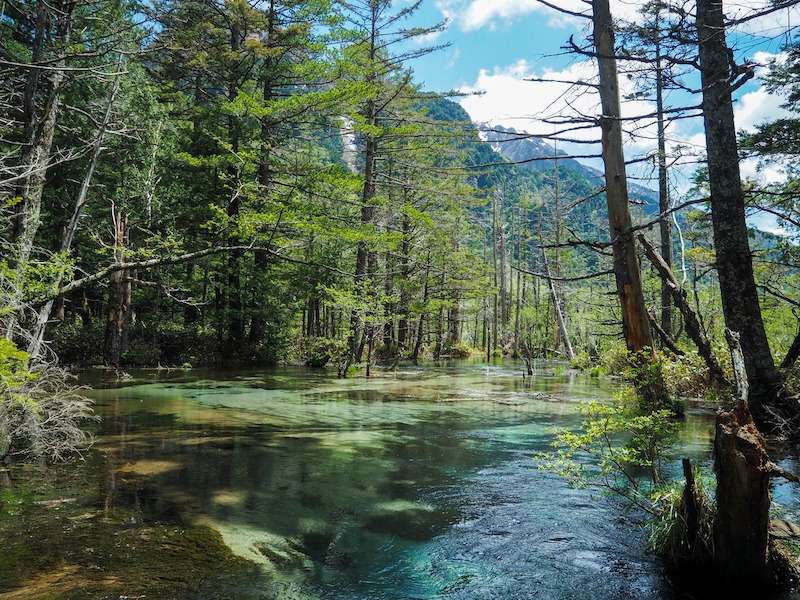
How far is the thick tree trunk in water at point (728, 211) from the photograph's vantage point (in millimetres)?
6516

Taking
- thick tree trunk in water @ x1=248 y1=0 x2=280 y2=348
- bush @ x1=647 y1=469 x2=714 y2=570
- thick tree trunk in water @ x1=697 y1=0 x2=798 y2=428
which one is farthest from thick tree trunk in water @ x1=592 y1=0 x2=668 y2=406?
thick tree trunk in water @ x1=248 y1=0 x2=280 y2=348

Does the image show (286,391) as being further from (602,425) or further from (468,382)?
(602,425)

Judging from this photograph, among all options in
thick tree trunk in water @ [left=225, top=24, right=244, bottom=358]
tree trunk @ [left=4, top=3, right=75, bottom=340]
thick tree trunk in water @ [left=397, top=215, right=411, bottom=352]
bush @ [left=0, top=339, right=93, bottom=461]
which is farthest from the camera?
thick tree trunk in water @ [left=397, top=215, right=411, bottom=352]

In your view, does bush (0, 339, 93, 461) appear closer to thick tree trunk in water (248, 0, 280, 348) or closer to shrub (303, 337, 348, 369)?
thick tree trunk in water (248, 0, 280, 348)

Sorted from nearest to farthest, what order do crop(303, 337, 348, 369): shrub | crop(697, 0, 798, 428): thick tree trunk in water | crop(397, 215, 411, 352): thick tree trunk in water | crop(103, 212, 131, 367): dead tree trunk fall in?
crop(697, 0, 798, 428): thick tree trunk in water < crop(103, 212, 131, 367): dead tree trunk < crop(303, 337, 348, 369): shrub < crop(397, 215, 411, 352): thick tree trunk in water

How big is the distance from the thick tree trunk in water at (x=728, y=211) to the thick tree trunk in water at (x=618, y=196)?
117 cm

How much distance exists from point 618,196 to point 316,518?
602 centimetres

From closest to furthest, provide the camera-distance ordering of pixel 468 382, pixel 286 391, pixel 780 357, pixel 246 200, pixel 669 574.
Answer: pixel 669 574, pixel 780 357, pixel 286 391, pixel 468 382, pixel 246 200

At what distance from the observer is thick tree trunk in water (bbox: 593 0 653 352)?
761 centimetres

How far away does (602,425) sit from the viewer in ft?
14.2

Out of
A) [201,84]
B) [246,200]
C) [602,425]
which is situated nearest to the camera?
[602,425]

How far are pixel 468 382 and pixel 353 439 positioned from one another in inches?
402

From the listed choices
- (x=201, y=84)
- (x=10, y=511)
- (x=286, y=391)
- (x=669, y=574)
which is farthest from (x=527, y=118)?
(x=201, y=84)

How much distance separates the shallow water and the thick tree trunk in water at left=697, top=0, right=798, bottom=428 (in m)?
1.68
